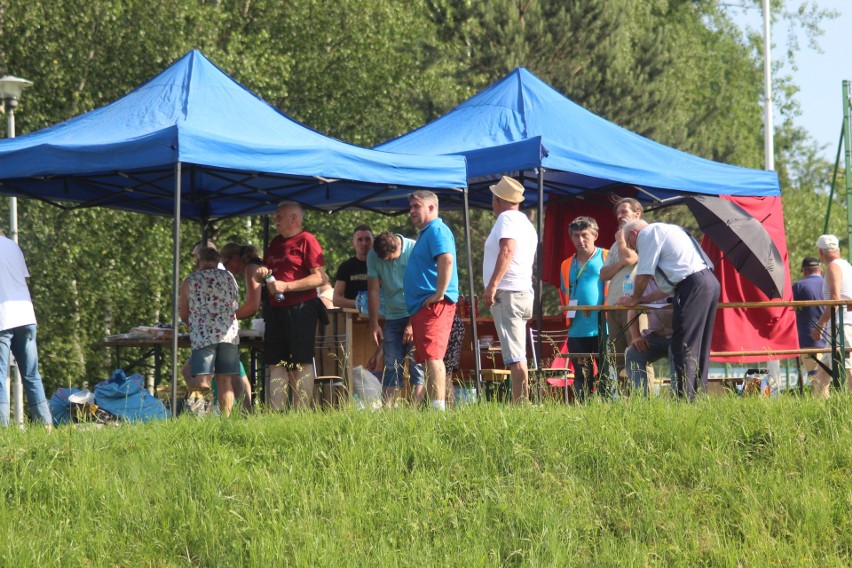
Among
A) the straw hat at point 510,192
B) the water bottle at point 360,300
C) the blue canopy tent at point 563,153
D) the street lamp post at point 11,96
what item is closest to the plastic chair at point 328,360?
the water bottle at point 360,300

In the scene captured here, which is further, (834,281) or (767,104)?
(767,104)

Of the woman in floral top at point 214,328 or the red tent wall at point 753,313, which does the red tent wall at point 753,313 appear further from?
the woman in floral top at point 214,328

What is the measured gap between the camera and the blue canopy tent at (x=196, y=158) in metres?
7.91

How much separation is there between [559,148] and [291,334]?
283 cm

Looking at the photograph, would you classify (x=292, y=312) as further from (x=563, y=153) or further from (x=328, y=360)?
(x=563, y=153)

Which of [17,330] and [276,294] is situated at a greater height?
[276,294]

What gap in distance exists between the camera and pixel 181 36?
760 inches

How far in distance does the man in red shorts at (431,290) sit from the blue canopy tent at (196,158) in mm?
580

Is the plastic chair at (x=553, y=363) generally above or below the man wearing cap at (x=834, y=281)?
below

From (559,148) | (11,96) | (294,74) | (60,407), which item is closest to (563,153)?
(559,148)

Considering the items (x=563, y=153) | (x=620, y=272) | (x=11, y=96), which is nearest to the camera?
(x=620, y=272)

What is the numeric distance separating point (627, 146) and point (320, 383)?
11.8ft

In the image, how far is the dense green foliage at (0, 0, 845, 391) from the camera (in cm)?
1831

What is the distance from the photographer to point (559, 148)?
9633mm
